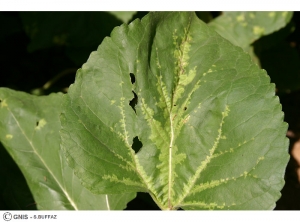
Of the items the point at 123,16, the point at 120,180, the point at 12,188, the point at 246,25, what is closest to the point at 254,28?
the point at 246,25

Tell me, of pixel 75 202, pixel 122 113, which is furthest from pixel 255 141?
pixel 75 202

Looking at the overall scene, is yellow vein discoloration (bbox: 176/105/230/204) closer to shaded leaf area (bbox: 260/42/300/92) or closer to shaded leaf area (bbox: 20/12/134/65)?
shaded leaf area (bbox: 20/12/134/65)

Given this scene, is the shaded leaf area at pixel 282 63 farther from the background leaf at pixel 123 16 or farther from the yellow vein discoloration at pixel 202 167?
the yellow vein discoloration at pixel 202 167

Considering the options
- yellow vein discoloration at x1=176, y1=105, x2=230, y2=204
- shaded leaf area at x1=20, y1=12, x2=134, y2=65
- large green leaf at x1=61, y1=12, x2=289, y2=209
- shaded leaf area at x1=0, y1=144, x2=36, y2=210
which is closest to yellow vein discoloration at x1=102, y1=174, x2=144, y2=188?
large green leaf at x1=61, y1=12, x2=289, y2=209

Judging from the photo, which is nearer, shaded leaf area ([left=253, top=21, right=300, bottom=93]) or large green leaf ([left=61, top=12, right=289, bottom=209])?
large green leaf ([left=61, top=12, right=289, bottom=209])

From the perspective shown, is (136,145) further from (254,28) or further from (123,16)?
(254,28)

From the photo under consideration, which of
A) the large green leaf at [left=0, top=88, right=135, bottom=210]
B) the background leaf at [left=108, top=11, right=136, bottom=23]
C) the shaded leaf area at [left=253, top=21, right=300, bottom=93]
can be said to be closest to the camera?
the large green leaf at [left=0, top=88, right=135, bottom=210]

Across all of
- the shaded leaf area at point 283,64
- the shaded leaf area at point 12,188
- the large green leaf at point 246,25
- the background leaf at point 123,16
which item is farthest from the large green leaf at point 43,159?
the shaded leaf area at point 283,64
